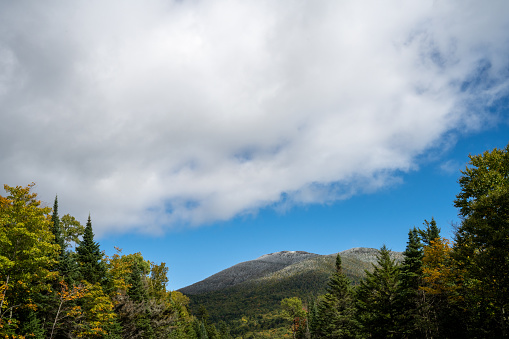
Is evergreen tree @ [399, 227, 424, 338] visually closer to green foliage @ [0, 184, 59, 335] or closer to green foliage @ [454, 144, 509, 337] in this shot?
green foliage @ [454, 144, 509, 337]

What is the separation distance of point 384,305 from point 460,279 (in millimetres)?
8154

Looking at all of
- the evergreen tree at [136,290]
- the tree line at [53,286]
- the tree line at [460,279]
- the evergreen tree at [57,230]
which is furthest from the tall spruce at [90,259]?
the tree line at [460,279]

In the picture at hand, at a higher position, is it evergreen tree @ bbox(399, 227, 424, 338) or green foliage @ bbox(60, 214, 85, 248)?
green foliage @ bbox(60, 214, 85, 248)

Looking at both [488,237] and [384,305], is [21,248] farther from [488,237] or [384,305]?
[488,237]

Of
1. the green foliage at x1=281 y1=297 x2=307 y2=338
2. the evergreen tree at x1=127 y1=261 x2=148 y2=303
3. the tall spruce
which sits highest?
the tall spruce

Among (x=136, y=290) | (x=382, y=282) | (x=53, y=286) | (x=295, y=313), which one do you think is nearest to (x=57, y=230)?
(x=53, y=286)

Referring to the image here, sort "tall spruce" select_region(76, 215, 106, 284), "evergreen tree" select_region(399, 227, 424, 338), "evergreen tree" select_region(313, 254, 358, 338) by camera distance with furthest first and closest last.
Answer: "evergreen tree" select_region(313, 254, 358, 338), "tall spruce" select_region(76, 215, 106, 284), "evergreen tree" select_region(399, 227, 424, 338)

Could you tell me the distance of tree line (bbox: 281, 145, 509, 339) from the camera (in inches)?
880

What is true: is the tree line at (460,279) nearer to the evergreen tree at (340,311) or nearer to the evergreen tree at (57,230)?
the evergreen tree at (340,311)

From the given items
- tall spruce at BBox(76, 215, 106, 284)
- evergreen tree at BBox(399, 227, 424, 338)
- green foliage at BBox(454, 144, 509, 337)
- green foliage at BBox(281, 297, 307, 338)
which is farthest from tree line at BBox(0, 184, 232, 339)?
green foliage at BBox(281, 297, 307, 338)

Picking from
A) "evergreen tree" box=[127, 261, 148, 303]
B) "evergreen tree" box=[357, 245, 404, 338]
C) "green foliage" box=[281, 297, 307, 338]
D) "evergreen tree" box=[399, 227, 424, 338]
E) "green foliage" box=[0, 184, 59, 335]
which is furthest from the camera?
"green foliage" box=[281, 297, 307, 338]

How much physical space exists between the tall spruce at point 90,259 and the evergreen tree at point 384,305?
33.3 m

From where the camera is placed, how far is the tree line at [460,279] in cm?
2234

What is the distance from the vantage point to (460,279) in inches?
1153
